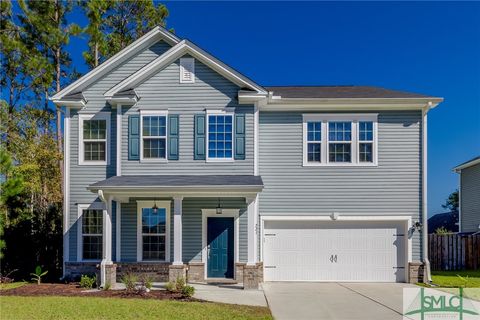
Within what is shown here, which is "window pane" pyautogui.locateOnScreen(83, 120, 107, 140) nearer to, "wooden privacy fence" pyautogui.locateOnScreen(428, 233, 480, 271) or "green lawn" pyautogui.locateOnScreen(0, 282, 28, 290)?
"green lawn" pyautogui.locateOnScreen(0, 282, 28, 290)

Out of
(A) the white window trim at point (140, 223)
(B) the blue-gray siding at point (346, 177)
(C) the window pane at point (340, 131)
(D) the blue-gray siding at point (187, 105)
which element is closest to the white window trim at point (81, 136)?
(D) the blue-gray siding at point (187, 105)

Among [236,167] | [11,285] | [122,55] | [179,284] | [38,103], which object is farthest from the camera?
[38,103]

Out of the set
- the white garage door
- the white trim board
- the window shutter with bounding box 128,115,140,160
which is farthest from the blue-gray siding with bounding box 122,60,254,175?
the white garage door

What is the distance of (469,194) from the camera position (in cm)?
2288

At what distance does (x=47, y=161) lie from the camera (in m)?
19.5

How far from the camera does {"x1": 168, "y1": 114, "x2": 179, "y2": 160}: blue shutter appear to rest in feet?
45.0

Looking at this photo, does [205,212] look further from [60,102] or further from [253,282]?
[60,102]

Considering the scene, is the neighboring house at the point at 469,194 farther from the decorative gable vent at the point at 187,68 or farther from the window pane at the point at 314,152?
the decorative gable vent at the point at 187,68

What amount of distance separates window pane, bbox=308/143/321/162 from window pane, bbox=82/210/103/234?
7260 mm

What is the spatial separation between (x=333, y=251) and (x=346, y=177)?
251 centimetres

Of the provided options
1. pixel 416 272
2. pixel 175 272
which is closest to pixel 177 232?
pixel 175 272

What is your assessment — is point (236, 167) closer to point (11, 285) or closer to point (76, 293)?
point (76, 293)

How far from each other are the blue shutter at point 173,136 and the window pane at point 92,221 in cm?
318

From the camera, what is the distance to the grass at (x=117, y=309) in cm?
866
